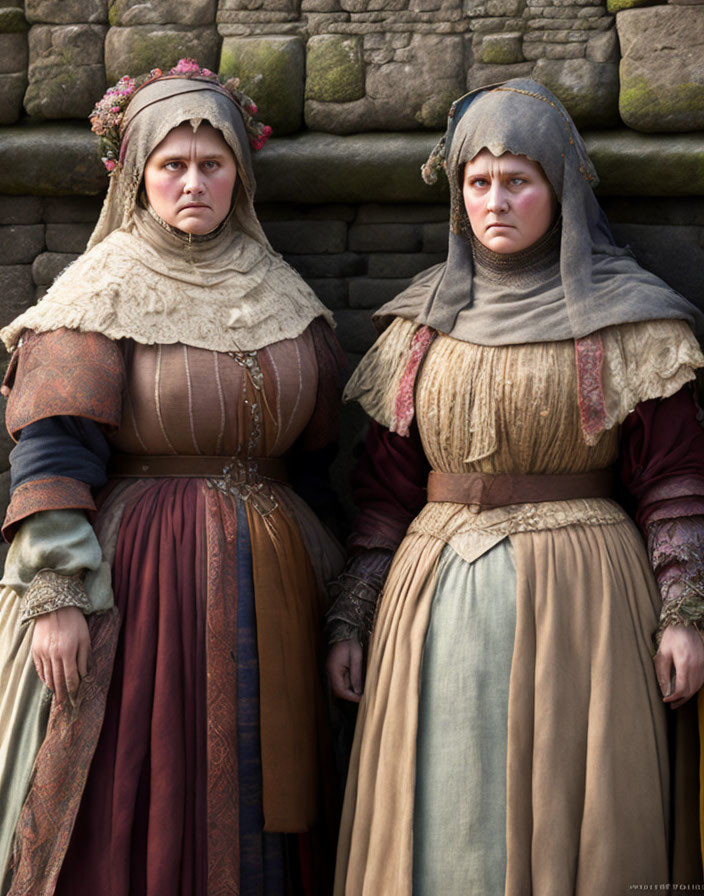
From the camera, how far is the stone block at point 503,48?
3.48m

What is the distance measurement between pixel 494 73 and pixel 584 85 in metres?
0.28

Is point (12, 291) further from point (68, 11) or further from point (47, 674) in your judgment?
point (47, 674)

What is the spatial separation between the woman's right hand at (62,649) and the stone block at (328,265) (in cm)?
144

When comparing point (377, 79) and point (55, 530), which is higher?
point (377, 79)

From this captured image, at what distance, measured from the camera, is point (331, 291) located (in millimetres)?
3703

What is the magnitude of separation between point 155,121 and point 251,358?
0.71 metres

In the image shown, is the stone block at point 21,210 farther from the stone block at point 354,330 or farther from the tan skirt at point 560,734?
the tan skirt at point 560,734

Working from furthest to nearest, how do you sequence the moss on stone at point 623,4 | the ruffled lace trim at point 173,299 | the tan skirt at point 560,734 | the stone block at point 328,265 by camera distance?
the stone block at point 328,265, the moss on stone at point 623,4, the ruffled lace trim at point 173,299, the tan skirt at point 560,734

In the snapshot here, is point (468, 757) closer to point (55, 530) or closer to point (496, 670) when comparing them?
point (496, 670)

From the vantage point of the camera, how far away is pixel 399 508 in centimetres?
319

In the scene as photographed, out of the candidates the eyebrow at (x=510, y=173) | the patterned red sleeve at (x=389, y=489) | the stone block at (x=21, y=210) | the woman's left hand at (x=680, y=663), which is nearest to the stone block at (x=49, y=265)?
the stone block at (x=21, y=210)

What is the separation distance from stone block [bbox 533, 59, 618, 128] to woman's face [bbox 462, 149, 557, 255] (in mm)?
651

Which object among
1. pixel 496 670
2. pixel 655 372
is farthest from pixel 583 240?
pixel 496 670

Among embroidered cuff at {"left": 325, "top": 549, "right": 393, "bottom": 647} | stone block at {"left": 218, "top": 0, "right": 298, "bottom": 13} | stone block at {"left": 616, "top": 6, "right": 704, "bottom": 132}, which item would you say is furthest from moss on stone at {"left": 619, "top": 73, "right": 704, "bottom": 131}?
embroidered cuff at {"left": 325, "top": 549, "right": 393, "bottom": 647}
